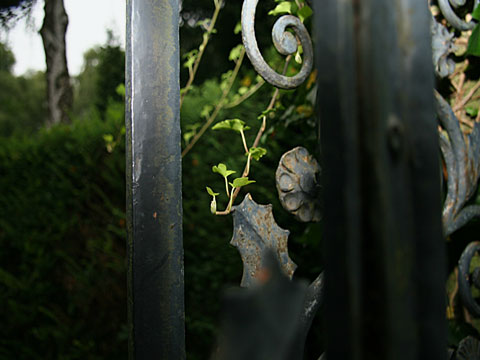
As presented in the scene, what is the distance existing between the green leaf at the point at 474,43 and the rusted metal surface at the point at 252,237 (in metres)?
0.62

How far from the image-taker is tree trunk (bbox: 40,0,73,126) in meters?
5.46

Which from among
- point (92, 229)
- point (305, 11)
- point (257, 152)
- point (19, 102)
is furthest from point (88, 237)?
point (19, 102)

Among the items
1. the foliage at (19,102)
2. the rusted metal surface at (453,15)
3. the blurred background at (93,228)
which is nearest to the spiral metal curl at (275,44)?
the rusted metal surface at (453,15)

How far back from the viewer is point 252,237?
2.50 ft

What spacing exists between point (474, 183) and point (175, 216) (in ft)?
2.06

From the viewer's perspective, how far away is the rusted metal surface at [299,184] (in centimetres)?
78

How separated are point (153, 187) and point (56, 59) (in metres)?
5.74

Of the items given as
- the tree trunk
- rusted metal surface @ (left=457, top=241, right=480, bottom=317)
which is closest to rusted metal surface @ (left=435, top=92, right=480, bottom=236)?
rusted metal surface @ (left=457, top=241, right=480, bottom=317)

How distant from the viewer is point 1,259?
10.0ft

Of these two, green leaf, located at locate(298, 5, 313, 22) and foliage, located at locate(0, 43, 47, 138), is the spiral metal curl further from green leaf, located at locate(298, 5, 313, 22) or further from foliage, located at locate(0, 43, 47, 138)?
foliage, located at locate(0, 43, 47, 138)

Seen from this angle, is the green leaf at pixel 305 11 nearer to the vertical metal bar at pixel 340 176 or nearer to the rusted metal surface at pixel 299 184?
the rusted metal surface at pixel 299 184

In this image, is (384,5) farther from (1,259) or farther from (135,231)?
(1,259)

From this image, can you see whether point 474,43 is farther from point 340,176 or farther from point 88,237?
point 88,237


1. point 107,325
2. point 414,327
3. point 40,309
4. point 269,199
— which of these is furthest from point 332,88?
point 40,309
